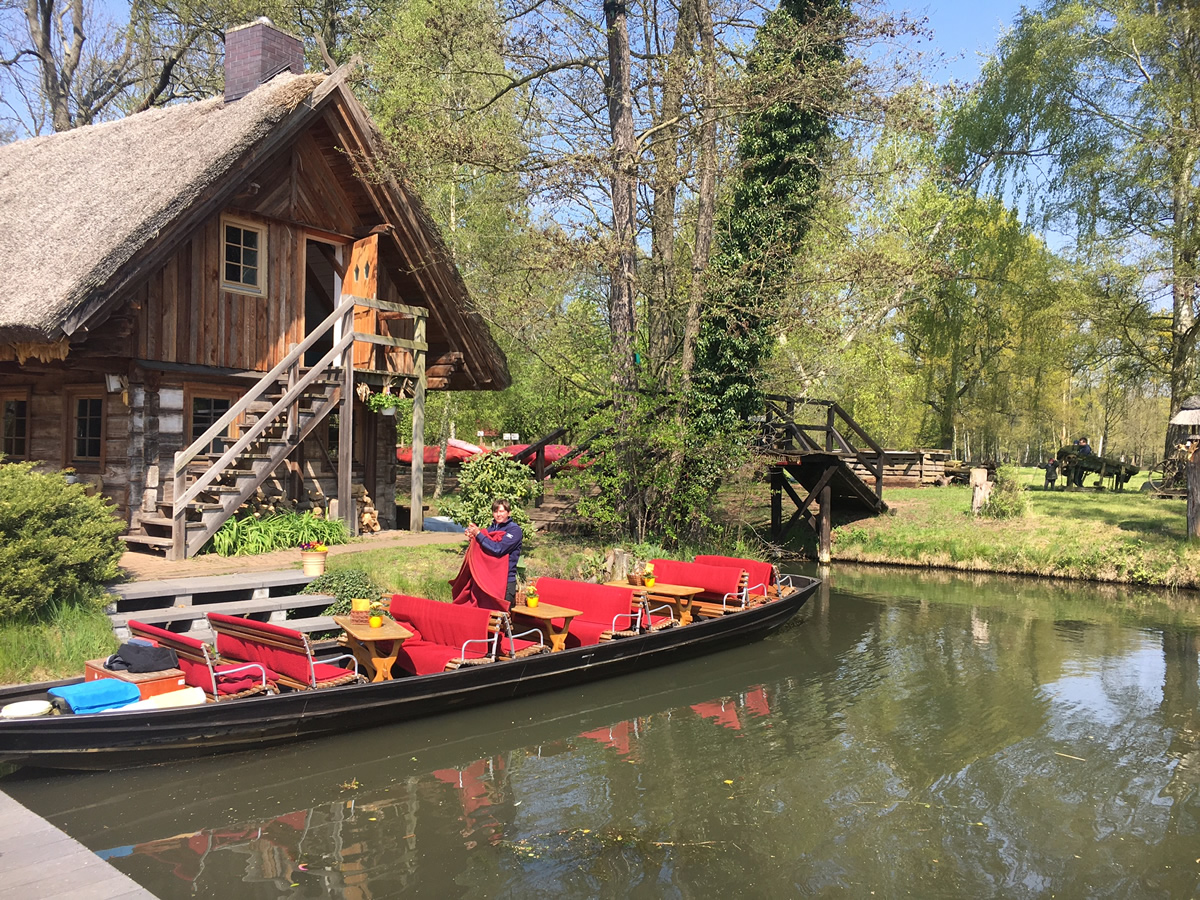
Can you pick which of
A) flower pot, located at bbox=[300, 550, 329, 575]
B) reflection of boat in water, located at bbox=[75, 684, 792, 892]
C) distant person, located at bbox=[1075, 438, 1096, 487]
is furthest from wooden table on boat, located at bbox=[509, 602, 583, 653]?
distant person, located at bbox=[1075, 438, 1096, 487]

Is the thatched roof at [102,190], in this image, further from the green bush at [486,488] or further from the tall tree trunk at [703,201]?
the tall tree trunk at [703,201]

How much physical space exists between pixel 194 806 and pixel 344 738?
185 cm

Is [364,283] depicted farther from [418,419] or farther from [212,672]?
[212,672]

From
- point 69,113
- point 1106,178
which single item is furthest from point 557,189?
point 69,113

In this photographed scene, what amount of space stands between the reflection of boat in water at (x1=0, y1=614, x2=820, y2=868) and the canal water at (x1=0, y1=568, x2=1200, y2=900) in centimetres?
3

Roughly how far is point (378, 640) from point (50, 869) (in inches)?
175

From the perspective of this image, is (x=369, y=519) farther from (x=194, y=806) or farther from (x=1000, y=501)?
(x=1000, y=501)

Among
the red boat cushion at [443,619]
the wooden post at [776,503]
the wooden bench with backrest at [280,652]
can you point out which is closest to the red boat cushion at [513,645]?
the red boat cushion at [443,619]

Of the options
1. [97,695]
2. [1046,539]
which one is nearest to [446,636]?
[97,695]

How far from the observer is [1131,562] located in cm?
2158

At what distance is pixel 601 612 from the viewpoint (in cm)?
1243

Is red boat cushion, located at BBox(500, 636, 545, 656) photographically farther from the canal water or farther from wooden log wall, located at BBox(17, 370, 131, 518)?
wooden log wall, located at BBox(17, 370, 131, 518)

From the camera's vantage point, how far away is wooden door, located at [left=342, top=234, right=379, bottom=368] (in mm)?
17797

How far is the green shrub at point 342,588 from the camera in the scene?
39.6 feet
